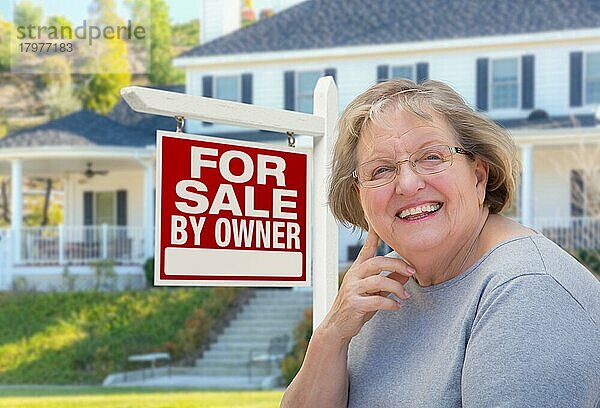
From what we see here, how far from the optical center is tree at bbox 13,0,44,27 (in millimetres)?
34906

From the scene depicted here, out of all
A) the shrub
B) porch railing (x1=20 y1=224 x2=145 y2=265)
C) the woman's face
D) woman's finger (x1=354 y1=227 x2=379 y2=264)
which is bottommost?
the shrub

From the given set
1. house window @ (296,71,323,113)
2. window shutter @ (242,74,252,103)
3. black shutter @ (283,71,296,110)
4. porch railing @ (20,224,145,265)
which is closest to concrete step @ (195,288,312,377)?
porch railing @ (20,224,145,265)

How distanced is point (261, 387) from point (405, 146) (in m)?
16.4

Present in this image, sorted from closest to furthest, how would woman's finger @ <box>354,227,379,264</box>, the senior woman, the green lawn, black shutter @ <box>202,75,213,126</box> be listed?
1. the senior woman
2. woman's finger @ <box>354,227,379,264</box>
3. the green lawn
4. black shutter @ <box>202,75,213,126</box>

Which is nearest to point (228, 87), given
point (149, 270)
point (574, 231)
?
point (149, 270)

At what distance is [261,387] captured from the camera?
1814 centimetres

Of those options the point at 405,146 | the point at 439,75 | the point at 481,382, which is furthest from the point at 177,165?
the point at 439,75

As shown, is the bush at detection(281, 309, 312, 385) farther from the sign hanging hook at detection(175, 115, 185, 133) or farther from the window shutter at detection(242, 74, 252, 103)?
the sign hanging hook at detection(175, 115, 185, 133)

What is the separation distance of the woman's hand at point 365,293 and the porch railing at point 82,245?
2135cm

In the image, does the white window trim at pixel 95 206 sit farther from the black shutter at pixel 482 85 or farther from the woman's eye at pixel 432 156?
the woman's eye at pixel 432 156

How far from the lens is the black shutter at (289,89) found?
24.5 meters

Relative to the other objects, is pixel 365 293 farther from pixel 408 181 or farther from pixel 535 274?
pixel 535 274

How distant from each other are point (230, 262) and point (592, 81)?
21.1 meters

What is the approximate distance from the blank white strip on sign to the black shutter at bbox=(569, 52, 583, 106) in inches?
814
